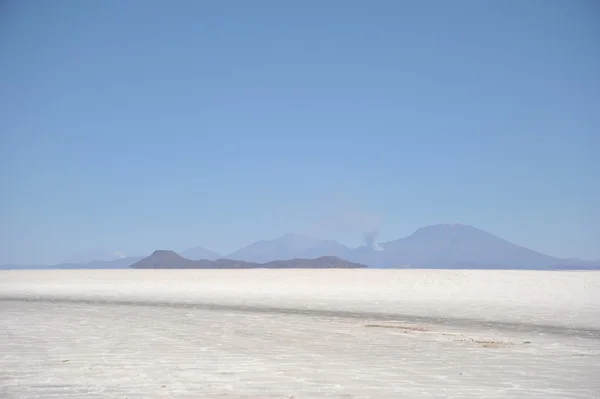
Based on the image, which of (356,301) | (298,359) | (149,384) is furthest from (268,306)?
(149,384)

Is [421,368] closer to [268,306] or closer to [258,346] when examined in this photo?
A: [258,346]

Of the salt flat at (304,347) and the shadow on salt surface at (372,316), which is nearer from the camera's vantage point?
the salt flat at (304,347)

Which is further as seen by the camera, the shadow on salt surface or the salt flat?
the shadow on salt surface

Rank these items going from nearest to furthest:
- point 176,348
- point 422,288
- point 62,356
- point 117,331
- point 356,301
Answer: point 62,356, point 176,348, point 117,331, point 356,301, point 422,288

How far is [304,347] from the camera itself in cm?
1133

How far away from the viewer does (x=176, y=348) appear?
432 inches

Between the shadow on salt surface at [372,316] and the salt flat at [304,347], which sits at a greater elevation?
the shadow on salt surface at [372,316]

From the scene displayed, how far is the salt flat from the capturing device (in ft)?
25.3

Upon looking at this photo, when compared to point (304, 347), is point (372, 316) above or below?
above

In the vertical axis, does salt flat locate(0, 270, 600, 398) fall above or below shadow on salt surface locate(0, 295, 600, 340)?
below

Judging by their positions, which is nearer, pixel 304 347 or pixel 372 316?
pixel 304 347

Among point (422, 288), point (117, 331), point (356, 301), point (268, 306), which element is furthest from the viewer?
point (422, 288)

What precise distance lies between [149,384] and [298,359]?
2.78 m

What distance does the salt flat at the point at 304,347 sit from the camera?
7.71 m
